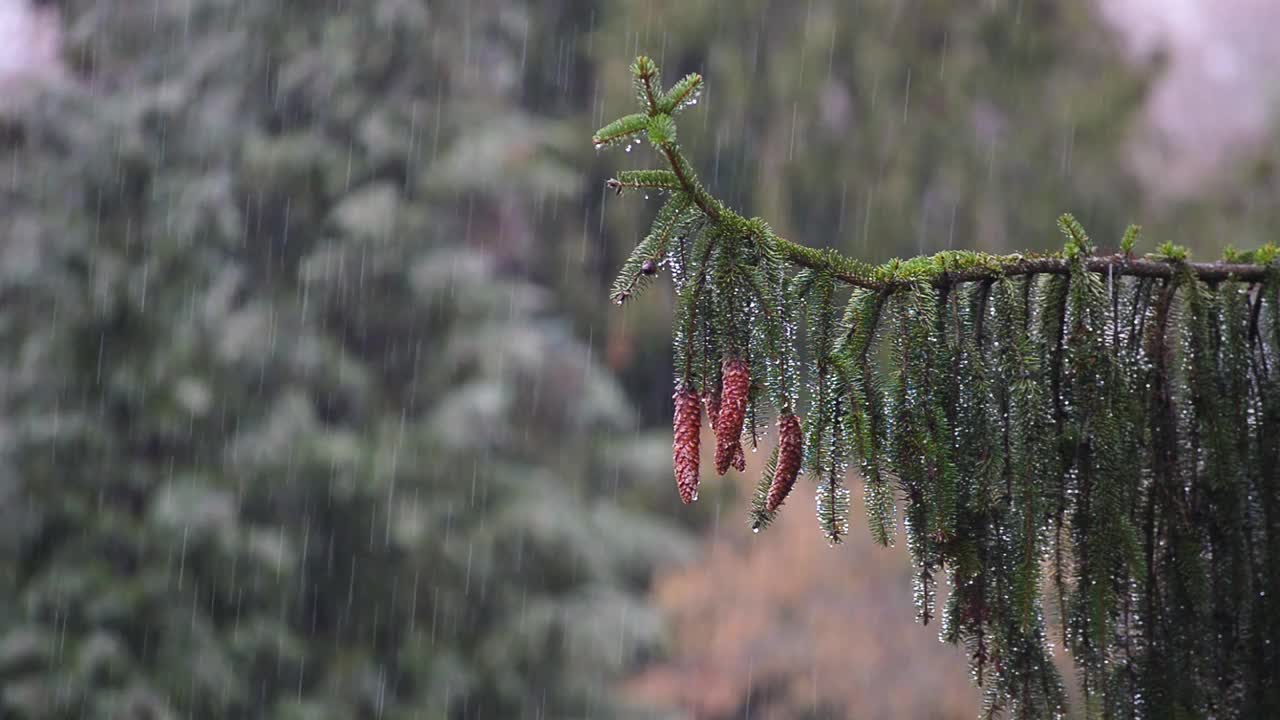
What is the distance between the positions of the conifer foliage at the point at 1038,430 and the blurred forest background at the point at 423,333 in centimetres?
542

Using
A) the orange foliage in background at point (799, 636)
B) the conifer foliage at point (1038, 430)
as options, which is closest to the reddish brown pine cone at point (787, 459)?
the conifer foliage at point (1038, 430)

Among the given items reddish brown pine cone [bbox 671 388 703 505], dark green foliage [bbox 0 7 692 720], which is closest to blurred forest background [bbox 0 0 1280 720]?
dark green foliage [bbox 0 7 692 720]

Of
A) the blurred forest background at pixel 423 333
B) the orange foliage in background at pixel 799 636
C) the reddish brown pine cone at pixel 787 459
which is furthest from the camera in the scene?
the orange foliage in background at pixel 799 636

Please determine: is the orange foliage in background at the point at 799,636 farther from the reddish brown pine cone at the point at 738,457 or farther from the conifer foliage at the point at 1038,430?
the reddish brown pine cone at the point at 738,457

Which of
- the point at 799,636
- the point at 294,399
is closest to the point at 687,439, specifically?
the point at 294,399

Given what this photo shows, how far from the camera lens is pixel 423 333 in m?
7.18

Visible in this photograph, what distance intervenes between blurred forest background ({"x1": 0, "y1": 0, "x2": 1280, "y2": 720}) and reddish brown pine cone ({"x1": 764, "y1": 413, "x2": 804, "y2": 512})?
5.42m

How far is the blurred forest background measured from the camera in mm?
6227

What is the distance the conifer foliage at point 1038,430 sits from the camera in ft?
4.09

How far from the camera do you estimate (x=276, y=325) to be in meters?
6.66

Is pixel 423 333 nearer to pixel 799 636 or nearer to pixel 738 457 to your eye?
pixel 799 636

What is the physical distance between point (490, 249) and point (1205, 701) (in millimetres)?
6999

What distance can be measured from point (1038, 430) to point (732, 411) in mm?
324

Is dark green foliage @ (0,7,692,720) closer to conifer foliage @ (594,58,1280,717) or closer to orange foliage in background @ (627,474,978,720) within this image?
orange foliage in background @ (627,474,978,720)
